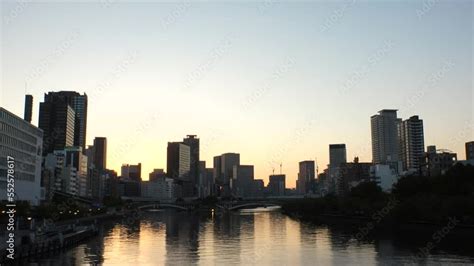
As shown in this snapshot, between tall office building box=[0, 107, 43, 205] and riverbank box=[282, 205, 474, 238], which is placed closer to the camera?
riverbank box=[282, 205, 474, 238]

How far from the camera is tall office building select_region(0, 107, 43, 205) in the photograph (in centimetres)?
11281

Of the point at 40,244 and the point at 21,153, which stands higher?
the point at 21,153

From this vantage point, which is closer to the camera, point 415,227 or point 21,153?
point 415,227

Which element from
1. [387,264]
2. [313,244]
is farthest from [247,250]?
[387,264]

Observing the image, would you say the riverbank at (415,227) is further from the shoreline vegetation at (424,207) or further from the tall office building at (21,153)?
the tall office building at (21,153)

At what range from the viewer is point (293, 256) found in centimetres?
5841

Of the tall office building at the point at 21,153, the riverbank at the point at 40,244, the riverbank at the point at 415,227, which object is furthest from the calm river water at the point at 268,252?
the tall office building at the point at 21,153

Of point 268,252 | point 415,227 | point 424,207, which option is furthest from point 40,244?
point 415,227

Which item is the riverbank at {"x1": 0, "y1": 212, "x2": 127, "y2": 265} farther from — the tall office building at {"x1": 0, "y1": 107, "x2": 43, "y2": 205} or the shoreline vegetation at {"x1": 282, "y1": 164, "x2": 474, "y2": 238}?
the shoreline vegetation at {"x1": 282, "y1": 164, "x2": 474, "y2": 238}

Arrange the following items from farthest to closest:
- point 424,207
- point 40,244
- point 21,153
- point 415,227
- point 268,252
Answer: point 21,153 → point 415,227 → point 424,207 → point 268,252 → point 40,244

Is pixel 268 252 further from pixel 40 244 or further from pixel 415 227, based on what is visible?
pixel 415 227

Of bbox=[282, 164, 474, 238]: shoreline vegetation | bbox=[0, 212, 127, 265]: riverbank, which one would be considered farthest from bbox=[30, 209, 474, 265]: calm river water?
bbox=[282, 164, 474, 238]: shoreline vegetation

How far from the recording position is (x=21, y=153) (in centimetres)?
12638

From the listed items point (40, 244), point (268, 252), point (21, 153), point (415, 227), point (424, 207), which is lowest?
point (268, 252)
